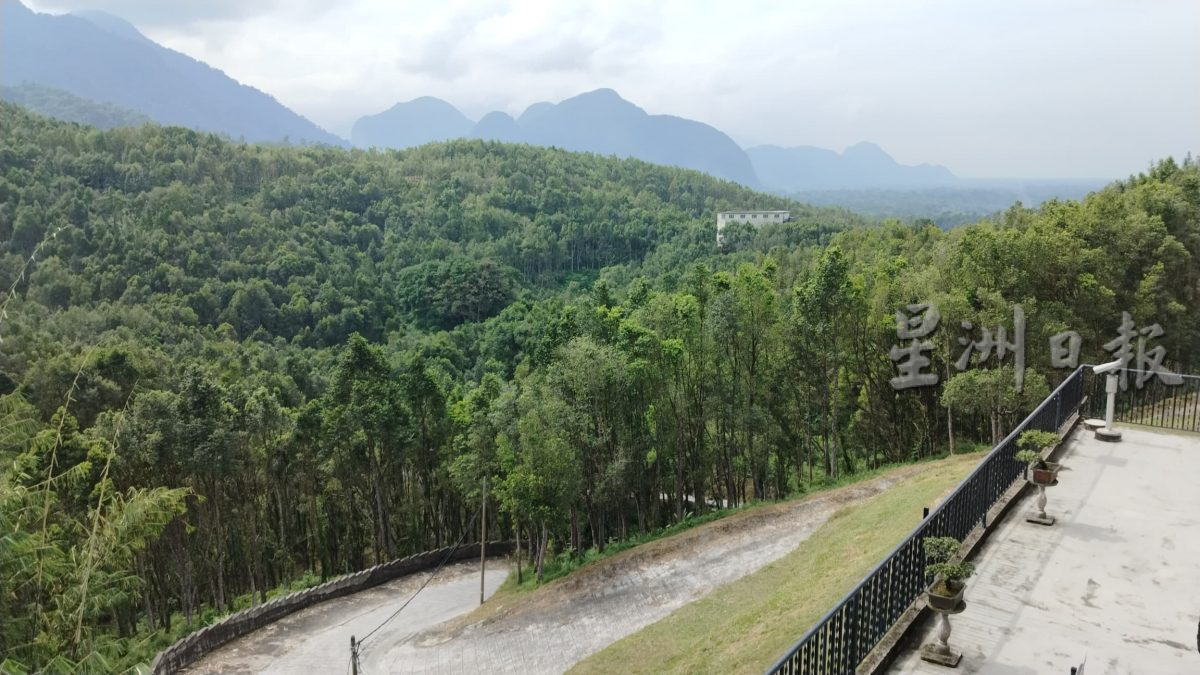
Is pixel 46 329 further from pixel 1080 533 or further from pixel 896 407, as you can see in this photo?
pixel 1080 533

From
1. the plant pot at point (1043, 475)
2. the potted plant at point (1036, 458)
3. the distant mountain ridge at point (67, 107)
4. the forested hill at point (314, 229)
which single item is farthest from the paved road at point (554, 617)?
the distant mountain ridge at point (67, 107)

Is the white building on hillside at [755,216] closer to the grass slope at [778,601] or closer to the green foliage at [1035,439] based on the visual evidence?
the grass slope at [778,601]

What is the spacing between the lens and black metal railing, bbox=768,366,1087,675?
16.3 feet

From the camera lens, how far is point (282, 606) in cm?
1944

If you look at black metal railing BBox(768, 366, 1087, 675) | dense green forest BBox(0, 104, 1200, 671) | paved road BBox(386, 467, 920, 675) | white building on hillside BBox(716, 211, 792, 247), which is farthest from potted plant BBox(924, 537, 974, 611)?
white building on hillside BBox(716, 211, 792, 247)

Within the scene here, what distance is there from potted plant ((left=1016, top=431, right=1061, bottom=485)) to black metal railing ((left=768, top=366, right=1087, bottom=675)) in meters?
0.19

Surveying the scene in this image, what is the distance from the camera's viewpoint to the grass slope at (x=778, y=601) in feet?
31.1

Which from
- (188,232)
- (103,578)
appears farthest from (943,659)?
(188,232)

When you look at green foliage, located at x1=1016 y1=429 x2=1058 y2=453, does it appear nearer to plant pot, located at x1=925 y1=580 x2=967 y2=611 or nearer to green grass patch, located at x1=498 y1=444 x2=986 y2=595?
plant pot, located at x1=925 y1=580 x2=967 y2=611

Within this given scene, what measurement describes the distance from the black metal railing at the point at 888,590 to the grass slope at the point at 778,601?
245 centimetres

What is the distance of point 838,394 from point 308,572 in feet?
67.4

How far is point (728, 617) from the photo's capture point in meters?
12.7

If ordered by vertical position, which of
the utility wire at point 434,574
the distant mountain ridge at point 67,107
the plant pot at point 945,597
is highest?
the distant mountain ridge at point 67,107

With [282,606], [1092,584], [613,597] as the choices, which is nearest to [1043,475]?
[1092,584]
